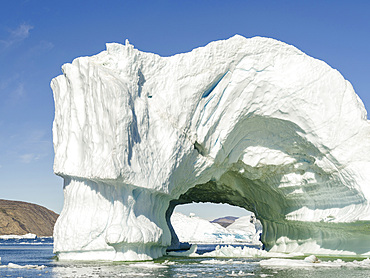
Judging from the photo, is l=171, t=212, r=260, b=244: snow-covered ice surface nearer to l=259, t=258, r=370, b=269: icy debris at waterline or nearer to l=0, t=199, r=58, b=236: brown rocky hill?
l=259, t=258, r=370, b=269: icy debris at waterline

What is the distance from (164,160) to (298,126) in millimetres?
5999

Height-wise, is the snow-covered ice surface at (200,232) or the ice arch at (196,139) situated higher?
the ice arch at (196,139)

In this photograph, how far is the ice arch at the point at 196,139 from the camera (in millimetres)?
16250

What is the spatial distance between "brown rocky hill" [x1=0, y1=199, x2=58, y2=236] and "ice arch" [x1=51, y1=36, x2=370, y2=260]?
103m

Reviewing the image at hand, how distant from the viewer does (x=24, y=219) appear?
11731 centimetres

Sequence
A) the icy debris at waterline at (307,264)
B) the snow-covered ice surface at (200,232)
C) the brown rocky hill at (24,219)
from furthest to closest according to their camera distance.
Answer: the brown rocky hill at (24,219), the snow-covered ice surface at (200,232), the icy debris at waterline at (307,264)

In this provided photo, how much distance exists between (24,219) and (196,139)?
109 m

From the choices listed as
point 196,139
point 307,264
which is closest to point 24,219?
point 196,139

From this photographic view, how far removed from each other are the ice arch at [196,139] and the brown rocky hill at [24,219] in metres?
103

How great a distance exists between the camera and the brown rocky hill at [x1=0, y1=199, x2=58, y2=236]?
112556mm

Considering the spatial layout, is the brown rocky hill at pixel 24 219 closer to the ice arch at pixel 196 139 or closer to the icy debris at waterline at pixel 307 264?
the ice arch at pixel 196 139

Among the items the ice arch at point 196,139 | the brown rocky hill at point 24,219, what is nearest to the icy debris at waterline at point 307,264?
the ice arch at point 196,139

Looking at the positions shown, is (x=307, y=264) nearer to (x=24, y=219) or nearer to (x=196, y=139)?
(x=196, y=139)

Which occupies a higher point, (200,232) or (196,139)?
(196,139)
